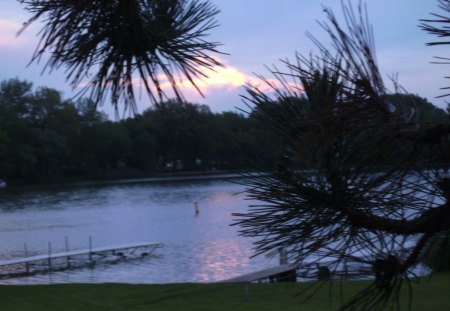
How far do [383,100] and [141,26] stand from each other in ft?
3.24

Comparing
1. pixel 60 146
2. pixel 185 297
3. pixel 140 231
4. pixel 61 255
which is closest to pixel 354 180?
pixel 185 297

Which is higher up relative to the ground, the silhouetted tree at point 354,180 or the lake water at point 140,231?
the silhouetted tree at point 354,180

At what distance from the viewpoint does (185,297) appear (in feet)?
30.5

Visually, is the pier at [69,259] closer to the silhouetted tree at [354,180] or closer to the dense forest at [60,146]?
the silhouetted tree at [354,180]

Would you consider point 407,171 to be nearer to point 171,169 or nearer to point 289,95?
point 289,95

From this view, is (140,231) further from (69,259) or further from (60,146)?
(60,146)

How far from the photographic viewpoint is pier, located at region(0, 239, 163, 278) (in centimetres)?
1859

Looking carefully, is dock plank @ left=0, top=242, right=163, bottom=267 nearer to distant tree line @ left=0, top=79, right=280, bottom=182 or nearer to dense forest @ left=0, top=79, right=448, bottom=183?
dense forest @ left=0, top=79, right=448, bottom=183

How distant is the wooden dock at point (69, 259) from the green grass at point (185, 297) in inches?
334

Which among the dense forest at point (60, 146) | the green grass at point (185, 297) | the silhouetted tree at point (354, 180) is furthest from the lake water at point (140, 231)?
the dense forest at point (60, 146)

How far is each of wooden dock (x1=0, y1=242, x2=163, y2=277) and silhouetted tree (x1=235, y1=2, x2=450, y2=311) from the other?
1719cm

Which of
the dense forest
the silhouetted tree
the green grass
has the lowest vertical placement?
the green grass

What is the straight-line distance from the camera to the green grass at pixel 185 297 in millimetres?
8430

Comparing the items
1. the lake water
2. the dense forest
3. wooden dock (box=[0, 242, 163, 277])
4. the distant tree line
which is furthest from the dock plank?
the distant tree line
